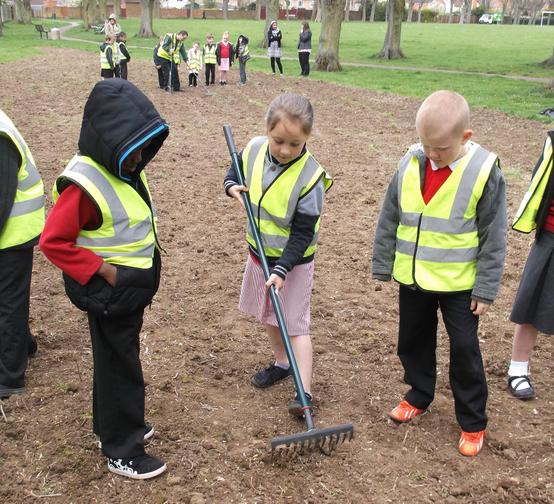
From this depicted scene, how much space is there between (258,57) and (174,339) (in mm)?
27942

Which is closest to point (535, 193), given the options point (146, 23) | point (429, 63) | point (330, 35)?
point (330, 35)

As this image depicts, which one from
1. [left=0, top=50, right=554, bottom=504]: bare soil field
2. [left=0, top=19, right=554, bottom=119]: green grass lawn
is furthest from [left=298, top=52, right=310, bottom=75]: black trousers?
[left=0, top=50, right=554, bottom=504]: bare soil field

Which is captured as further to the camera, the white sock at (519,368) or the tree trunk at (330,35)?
the tree trunk at (330,35)

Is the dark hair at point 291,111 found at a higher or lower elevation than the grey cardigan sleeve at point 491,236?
higher

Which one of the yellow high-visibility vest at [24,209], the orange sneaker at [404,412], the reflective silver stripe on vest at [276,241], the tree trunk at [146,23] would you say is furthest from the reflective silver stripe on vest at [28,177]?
the tree trunk at [146,23]

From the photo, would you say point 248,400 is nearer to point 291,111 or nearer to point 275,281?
point 275,281

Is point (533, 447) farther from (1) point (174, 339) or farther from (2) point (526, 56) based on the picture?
(2) point (526, 56)

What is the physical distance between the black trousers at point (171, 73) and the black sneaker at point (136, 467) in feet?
49.4

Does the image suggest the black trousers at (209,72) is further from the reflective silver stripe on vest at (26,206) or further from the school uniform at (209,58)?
the reflective silver stripe on vest at (26,206)

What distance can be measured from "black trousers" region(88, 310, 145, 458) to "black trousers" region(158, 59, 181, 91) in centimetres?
1500

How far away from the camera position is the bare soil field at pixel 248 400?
10.7ft

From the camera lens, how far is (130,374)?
125 inches

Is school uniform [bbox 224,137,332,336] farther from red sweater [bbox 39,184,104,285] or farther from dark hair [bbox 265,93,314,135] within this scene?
red sweater [bbox 39,184,104,285]

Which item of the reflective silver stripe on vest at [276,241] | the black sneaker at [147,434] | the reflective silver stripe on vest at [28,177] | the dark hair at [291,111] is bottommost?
the black sneaker at [147,434]
